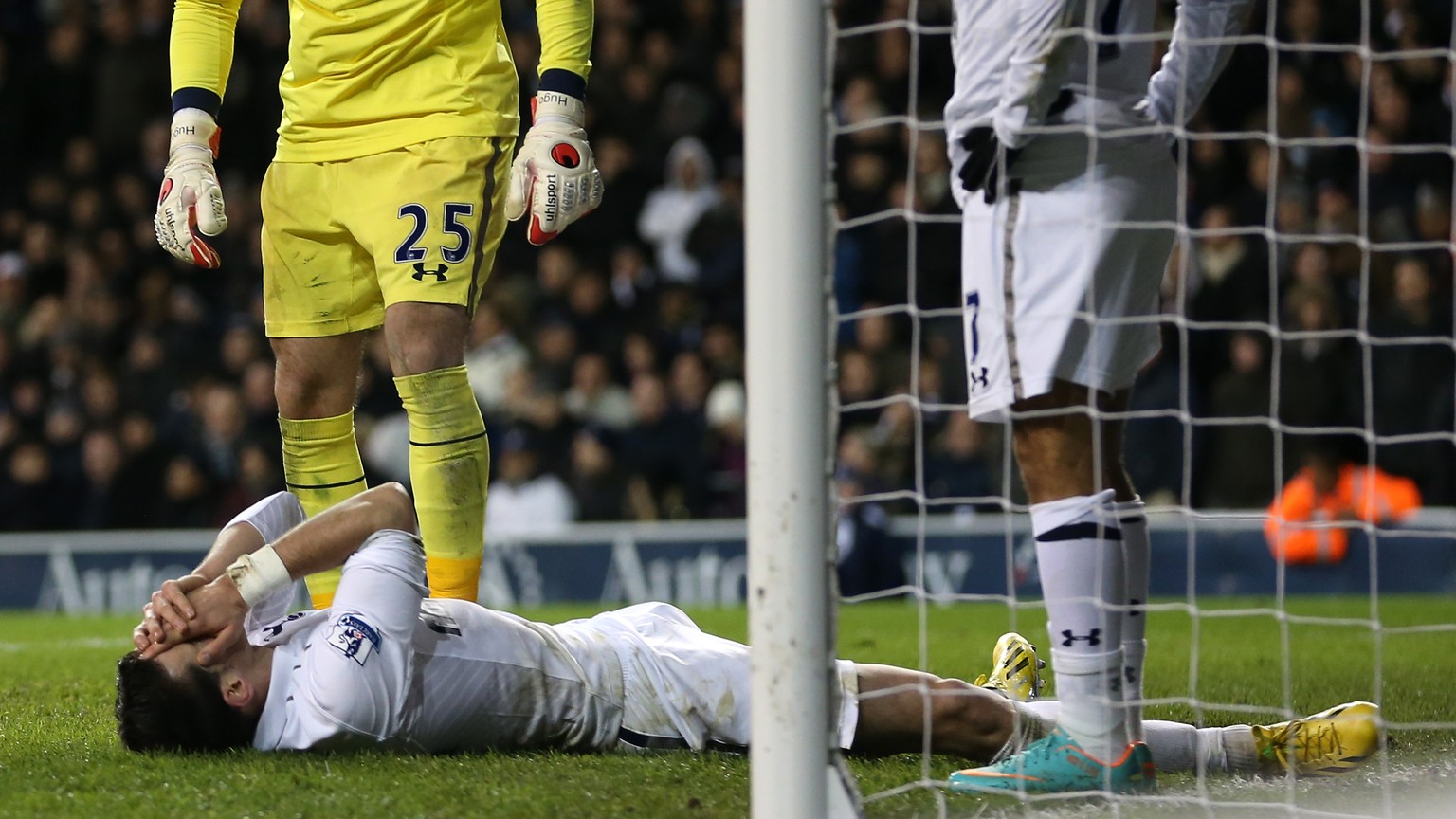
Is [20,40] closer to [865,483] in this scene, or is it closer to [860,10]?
[860,10]

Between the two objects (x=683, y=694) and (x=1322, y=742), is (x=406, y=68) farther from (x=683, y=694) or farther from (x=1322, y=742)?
(x=1322, y=742)

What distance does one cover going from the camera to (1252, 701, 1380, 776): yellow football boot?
3.07 meters

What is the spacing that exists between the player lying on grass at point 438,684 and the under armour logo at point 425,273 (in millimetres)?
643

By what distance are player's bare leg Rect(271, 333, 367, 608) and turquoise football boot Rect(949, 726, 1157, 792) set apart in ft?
6.03

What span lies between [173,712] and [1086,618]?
1.69 m

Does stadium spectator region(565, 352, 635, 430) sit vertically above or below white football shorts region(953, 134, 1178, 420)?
below

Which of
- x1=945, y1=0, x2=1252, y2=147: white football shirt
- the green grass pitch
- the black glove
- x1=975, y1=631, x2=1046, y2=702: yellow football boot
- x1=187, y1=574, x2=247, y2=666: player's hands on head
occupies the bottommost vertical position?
the green grass pitch

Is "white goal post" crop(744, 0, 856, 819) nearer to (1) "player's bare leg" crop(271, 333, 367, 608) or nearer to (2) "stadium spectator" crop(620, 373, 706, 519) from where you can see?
(1) "player's bare leg" crop(271, 333, 367, 608)

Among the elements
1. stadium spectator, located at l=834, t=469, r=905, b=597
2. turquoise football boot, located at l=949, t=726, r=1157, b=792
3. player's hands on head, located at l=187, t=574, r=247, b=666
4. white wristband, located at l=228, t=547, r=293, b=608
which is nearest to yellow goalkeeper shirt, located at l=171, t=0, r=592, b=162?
white wristband, located at l=228, t=547, r=293, b=608

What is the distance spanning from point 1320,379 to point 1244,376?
1.25 feet

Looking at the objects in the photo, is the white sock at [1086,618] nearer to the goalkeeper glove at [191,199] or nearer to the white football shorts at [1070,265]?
the white football shorts at [1070,265]

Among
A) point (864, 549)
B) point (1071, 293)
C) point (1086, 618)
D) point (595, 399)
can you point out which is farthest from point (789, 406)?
point (595, 399)

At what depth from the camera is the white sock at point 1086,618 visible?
2916 millimetres

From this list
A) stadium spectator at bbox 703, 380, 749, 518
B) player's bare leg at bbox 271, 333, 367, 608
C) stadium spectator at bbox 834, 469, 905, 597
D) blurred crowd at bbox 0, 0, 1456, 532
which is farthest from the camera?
stadium spectator at bbox 703, 380, 749, 518
